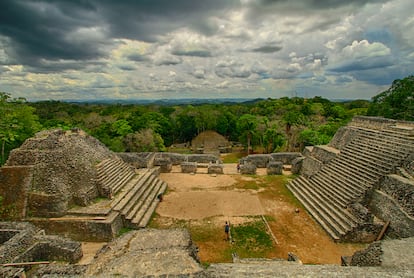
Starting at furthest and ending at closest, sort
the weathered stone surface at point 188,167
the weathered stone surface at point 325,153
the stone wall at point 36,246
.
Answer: the weathered stone surface at point 188,167 < the weathered stone surface at point 325,153 < the stone wall at point 36,246

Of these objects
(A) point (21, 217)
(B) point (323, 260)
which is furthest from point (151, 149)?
(B) point (323, 260)

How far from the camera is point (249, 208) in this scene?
40.2 feet

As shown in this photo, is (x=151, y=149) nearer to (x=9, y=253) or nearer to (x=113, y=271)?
(x=9, y=253)

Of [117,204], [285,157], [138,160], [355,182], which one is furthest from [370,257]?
[138,160]

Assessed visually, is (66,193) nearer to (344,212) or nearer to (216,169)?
(216,169)

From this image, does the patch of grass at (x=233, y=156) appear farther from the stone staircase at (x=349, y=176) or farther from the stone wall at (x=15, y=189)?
the stone wall at (x=15, y=189)

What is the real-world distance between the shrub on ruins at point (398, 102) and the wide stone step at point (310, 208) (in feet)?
55.3

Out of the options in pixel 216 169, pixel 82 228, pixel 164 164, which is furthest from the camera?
pixel 164 164

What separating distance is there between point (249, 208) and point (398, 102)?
2329cm

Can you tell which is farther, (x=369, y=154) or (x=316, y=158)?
(x=316, y=158)

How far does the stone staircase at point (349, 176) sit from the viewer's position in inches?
414

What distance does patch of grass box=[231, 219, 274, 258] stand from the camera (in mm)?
8773

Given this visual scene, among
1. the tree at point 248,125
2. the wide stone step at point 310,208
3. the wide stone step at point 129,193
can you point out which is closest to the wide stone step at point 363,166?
the wide stone step at point 310,208

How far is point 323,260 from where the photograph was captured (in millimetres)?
8422
